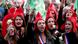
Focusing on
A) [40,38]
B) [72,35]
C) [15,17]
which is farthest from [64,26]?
[15,17]

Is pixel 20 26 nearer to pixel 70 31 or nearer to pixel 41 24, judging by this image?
pixel 41 24

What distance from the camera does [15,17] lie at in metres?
1.61

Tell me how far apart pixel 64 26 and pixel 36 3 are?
0.25 metres

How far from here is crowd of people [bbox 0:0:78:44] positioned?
1609 millimetres

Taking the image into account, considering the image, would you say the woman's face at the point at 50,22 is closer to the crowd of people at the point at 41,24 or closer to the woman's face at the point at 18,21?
the crowd of people at the point at 41,24

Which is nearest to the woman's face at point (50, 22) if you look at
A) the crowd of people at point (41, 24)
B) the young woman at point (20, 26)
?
the crowd of people at point (41, 24)

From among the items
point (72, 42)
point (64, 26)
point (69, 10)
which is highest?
point (69, 10)

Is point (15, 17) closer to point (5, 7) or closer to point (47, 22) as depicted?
point (5, 7)

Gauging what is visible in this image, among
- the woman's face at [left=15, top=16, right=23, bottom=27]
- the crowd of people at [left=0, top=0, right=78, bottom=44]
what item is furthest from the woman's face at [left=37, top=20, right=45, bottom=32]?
the woman's face at [left=15, top=16, right=23, bottom=27]

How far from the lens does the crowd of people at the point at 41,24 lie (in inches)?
63.4

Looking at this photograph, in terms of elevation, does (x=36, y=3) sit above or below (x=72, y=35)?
above

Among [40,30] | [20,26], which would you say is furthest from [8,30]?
[40,30]

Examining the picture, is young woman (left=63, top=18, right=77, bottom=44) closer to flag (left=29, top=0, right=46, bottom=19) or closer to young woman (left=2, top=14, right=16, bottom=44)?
flag (left=29, top=0, right=46, bottom=19)

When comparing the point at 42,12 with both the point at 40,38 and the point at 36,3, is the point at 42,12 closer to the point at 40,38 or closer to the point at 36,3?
the point at 36,3
